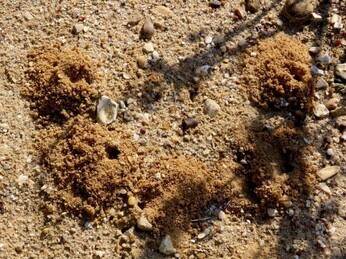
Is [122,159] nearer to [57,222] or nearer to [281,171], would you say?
[57,222]

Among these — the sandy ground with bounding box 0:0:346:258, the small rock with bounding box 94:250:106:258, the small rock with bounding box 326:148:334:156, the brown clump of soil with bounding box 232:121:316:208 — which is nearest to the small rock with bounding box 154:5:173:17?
the sandy ground with bounding box 0:0:346:258

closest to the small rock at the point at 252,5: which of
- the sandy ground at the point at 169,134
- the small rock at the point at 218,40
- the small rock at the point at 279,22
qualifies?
the sandy ground at the point at 169,134

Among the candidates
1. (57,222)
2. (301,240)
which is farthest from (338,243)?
(57,222)

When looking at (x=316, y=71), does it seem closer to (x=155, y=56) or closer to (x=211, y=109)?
(x=211, y=109)

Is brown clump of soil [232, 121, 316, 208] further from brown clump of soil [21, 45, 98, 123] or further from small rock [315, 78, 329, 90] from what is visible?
brown clump of soil [21, 45, 98, 123]

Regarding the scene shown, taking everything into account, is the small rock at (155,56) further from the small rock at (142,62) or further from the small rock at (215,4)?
the small rock at (215,4)

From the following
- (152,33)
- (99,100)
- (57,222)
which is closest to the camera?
(57,222)
